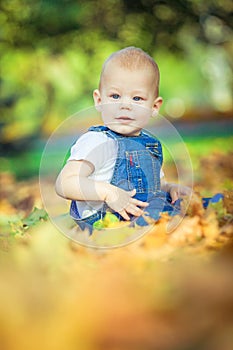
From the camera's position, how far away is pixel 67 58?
1378 mm

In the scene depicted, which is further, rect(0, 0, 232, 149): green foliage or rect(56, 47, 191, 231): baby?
rect(0, 0, 232, 149): green foliage

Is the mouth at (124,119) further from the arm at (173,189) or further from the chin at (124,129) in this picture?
the arm at (173,189)

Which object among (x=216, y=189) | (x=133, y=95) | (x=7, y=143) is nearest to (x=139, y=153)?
(x=133, y=95)

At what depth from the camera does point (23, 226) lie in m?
1.33

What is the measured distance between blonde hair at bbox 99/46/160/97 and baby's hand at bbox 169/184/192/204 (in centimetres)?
21

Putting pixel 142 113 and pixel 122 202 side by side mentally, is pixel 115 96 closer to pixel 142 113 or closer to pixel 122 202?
pixel 142 113

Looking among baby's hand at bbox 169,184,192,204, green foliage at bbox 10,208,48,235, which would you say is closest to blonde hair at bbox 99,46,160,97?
baby's hand at bbox 169,184,192,204

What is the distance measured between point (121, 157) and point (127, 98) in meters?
0.13

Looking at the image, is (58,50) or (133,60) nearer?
(133,60)

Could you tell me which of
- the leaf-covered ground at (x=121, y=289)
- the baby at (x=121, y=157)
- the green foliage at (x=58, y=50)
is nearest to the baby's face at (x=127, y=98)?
the baby at (x=121, y=157)

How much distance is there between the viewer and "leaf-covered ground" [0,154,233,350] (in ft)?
4.24

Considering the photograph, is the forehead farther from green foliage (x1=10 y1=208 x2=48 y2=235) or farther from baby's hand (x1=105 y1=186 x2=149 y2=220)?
green foliage (x1=10 y1=208 x2=48 y2=235)

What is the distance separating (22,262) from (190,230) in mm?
387

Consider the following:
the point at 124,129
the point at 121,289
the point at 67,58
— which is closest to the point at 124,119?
the point at 124,129
